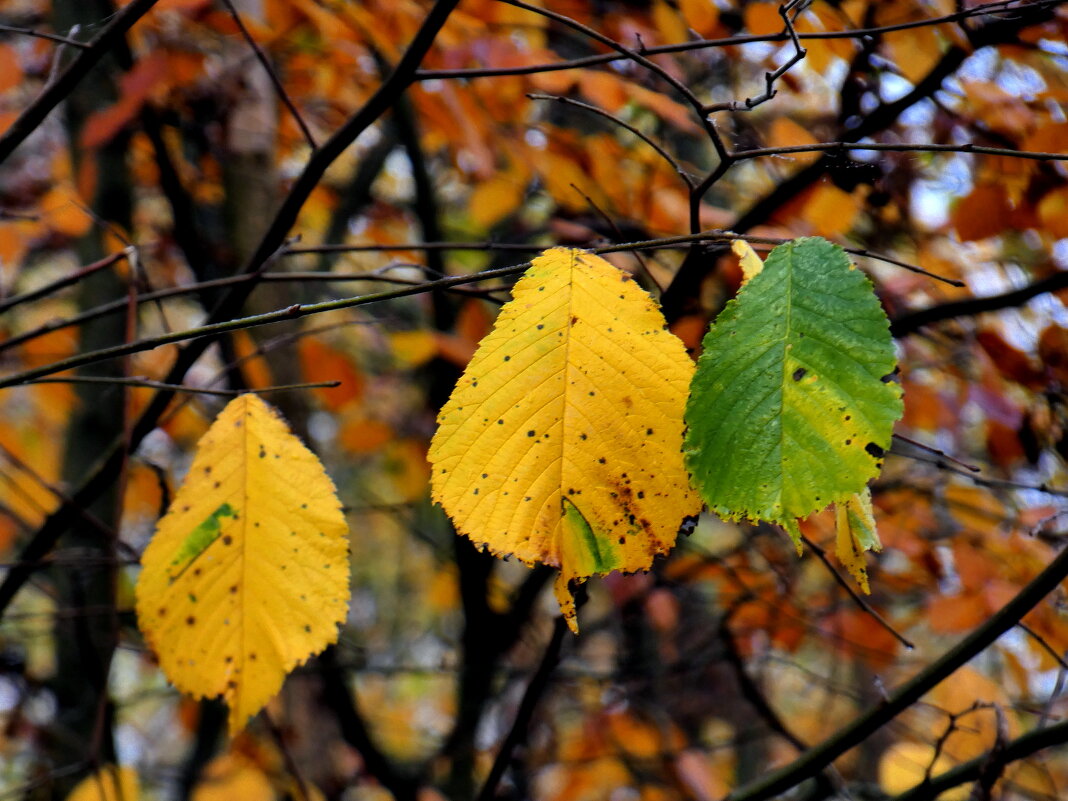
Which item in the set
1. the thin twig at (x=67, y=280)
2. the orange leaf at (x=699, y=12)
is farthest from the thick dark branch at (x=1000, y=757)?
the orange leaf at (x=699, y=12)

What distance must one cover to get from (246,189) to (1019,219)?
1331 mm

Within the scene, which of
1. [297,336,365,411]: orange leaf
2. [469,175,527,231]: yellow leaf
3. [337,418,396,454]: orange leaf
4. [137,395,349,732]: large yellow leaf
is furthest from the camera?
[337,418,396,454]: orange leaf

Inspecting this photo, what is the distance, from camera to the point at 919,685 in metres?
0.68

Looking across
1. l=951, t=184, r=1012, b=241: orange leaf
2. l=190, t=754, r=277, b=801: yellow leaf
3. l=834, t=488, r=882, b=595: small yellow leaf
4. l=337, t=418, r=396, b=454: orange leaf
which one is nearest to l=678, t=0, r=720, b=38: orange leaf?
l=951, t=184, r=1012, b=241: orange leaf

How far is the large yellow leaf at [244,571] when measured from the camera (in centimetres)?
54

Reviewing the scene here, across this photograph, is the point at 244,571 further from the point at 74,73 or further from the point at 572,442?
the point at 74,73

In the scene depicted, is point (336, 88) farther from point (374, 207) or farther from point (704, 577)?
point (704, 577)

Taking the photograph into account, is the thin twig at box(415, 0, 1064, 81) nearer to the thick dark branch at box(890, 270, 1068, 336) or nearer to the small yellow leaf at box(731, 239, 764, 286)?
the small yellow leaf at box(731, 239, 764, 286)

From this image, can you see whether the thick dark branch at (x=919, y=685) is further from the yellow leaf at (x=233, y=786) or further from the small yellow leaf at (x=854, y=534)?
the yellow leaf at (x=233, y=786)

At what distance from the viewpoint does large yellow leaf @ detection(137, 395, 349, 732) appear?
0.54m

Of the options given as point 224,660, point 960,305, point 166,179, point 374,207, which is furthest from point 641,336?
point 374,207

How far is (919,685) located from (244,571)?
1.83 ft

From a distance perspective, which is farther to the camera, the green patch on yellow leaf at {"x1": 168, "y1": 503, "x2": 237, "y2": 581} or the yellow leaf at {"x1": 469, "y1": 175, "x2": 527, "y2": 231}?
the yellow leaf at {"x1": 469, "y1": 175, "x2": 527, "y2": 231}

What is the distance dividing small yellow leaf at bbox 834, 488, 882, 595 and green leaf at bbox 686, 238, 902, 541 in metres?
0.06
